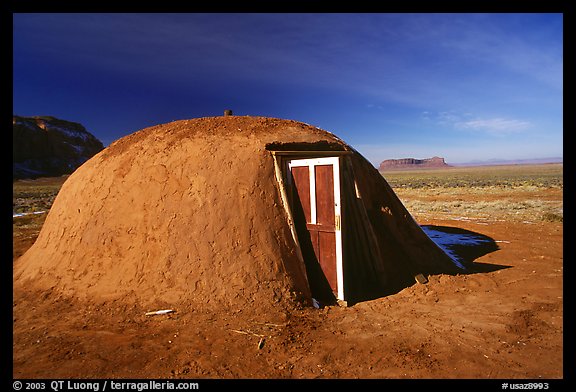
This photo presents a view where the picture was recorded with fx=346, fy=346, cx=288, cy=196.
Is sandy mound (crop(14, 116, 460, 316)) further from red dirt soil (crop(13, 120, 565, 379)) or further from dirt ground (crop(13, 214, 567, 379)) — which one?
dirt ground (crop(13, 214, 567, 379))

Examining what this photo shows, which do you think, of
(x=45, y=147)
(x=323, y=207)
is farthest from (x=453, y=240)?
(x=45, y=147)

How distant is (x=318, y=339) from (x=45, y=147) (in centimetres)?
6893

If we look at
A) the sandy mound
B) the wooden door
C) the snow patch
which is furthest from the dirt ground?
the snow patch

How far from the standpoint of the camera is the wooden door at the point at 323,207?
625cm

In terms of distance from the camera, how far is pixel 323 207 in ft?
21.3

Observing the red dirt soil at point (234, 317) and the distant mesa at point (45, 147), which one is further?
the distant mesa at point (45, 147)

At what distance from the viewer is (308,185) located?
21.9 feet

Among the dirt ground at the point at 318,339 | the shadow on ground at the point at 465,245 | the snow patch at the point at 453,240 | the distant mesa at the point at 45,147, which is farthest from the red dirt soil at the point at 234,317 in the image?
the distant mesa at the point at 45,147

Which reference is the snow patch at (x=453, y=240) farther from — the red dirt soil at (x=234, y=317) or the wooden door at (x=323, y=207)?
the wooden door at (x=323, y=207)

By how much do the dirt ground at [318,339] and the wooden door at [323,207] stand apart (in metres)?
0.83

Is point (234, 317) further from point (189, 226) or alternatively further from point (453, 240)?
point (453, 240)

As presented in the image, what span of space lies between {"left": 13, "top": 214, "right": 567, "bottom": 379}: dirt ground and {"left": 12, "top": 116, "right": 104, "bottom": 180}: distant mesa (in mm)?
58768
